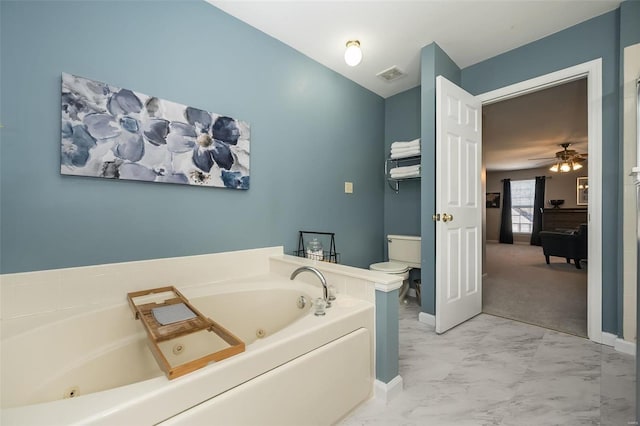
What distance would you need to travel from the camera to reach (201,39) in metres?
1.76

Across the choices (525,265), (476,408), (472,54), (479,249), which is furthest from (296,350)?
(525,265)

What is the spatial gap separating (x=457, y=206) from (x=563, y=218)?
7.13m

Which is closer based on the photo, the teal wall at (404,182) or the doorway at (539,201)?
the doorway at (539,201)

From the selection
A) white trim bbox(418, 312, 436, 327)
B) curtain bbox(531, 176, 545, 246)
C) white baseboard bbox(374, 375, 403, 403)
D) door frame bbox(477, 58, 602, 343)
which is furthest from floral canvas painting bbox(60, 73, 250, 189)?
curtain bbox(531, 176, 545, 246)

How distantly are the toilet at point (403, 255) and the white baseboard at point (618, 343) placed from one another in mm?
1378

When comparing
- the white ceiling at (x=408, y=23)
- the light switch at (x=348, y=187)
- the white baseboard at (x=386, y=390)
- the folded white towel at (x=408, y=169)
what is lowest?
the white baseboard at (x=386, y=390)

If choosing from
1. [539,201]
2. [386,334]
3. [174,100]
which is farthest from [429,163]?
[539,201]

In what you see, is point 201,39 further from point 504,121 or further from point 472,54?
point 504,121

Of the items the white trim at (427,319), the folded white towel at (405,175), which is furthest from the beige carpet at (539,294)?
the folded white towel at (405,175)

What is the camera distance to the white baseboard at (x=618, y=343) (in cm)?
176

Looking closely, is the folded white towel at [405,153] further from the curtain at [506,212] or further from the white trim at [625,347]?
the curtain at [506,212]

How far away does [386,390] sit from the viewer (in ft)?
4.40

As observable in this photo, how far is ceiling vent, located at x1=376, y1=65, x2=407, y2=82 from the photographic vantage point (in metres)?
2.64

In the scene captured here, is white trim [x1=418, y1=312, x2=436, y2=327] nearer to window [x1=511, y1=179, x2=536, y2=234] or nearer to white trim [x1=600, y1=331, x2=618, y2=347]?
white trim [x1=600, y1=331, x2=618, y2=347]
